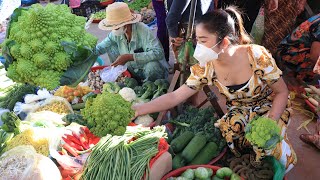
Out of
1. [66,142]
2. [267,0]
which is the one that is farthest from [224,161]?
[267,0]

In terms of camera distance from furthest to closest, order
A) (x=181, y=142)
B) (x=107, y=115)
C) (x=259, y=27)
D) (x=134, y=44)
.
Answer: (x=259, y=27) < (x=134, y=44) < (x=181, y=142) < (x=107, y=115)

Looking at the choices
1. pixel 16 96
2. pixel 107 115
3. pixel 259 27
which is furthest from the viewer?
pixel 259 27

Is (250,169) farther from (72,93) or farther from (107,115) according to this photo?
(72,93)

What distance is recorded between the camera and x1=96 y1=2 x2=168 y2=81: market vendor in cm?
357

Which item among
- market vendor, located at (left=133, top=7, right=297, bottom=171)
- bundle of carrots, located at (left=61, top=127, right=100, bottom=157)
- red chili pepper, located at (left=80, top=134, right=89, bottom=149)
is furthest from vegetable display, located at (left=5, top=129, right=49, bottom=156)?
market vendor, located at (left=133, top=7, right=297, bottom=171)

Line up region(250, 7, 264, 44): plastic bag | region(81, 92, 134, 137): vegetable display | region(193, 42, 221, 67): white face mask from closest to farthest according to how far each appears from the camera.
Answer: region(81, 92, 134, 137): vegetable display < region(193, 42, 221, 67): white face mask < region(250, 7, 264, 44): plastic bag

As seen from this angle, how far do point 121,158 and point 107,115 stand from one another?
58cm

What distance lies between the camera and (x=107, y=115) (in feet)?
5.71

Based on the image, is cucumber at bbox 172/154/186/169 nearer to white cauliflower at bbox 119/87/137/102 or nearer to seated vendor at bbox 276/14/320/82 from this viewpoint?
white cauliflower at bbox 119/87/137/102

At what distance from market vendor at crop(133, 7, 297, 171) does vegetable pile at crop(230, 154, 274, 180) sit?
10 centimetres

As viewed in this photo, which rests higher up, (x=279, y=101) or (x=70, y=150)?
(x=279, y=101)

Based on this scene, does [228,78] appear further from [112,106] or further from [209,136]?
[112,106]

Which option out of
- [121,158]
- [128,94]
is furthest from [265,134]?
[128,94]

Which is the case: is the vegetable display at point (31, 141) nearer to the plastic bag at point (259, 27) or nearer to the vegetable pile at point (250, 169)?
the vegetable pile at point (250, 169)
